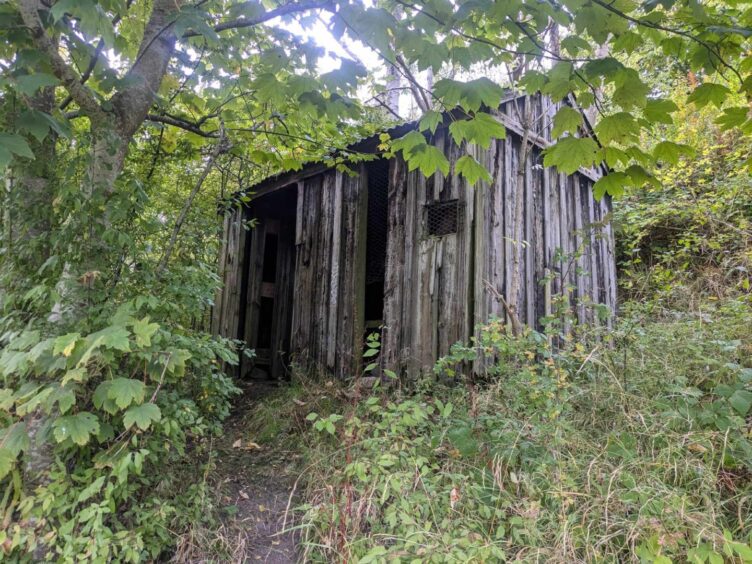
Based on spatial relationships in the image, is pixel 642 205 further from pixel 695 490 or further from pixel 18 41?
pixel 18 41

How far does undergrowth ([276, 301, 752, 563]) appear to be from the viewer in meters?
2.08

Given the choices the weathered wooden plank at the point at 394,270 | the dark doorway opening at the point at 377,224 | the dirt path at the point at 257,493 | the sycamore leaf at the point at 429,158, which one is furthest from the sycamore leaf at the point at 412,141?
the dark doorway opening at the point at 377,224

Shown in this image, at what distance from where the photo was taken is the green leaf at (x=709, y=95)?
2072 mm

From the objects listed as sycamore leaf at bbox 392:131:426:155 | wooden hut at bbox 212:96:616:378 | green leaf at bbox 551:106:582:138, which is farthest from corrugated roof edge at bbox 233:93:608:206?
green leaf at bbox 551:106:582:138

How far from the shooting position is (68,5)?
1.83 meters

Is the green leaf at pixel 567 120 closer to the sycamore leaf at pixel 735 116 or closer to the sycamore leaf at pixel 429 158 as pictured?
the sycamore leaf at pixel 429 158

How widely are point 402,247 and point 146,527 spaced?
353 cm

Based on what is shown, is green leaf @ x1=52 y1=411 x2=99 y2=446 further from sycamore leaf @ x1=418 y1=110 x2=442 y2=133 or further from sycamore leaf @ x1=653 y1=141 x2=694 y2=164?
sycamore leaf @ x1=653 y1=141 x2=694 y2=164

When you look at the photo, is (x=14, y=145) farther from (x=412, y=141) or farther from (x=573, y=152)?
(x=573, y=152)

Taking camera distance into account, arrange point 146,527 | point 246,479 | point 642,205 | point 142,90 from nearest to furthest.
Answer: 1. point 146,527
2. point 142,90
3. point 246,479
4. point 642,205

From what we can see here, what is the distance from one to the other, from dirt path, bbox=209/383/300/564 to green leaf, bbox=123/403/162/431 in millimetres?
975

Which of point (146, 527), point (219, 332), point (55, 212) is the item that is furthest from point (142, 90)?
point (219, 332)

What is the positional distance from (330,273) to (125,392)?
3.85 m

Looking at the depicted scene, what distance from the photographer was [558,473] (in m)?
2.38
